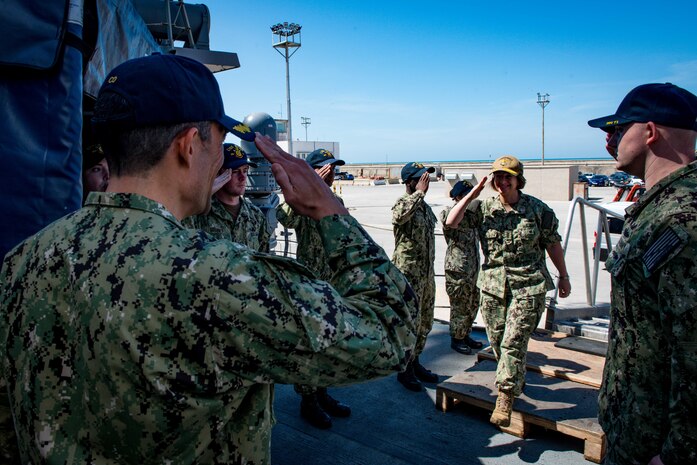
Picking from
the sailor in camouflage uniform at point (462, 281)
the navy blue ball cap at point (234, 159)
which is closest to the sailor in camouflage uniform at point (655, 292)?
the navy blue ball cap at point (234, 159)

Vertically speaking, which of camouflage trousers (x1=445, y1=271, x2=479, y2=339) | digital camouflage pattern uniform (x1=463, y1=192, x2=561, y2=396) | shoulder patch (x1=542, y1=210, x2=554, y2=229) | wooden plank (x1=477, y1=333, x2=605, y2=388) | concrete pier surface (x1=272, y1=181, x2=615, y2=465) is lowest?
concrete pier surface (x1=272, y1=181, x2=615, y2=465)

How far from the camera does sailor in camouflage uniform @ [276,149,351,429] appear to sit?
3.93 m

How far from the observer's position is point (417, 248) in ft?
16.8

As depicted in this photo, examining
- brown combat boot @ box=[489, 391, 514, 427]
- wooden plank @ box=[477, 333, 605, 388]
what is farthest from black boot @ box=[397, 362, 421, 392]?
brown combat boot @ box=[489, 391, 514, 427]

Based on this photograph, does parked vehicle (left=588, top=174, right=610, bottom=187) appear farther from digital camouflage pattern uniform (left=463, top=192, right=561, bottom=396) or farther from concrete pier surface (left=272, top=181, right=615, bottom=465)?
concrete pier surface (left=272, top=181, right=615, bottom=465)

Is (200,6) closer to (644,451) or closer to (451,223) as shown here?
(451,223)

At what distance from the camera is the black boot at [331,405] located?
4.09 meters

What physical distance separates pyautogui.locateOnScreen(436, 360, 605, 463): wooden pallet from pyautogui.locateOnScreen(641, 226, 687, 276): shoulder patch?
2.06m

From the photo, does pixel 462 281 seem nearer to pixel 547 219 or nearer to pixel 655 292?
pixel 547 219

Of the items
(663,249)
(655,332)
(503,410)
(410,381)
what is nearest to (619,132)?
(663,249)

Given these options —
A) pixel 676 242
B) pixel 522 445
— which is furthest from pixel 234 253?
pixel 522 445

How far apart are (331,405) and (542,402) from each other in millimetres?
1643

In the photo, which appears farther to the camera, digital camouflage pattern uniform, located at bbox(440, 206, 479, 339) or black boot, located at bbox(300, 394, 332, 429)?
digital camouflage pattern uniform, located at bbox(440, 206, 479, 339)

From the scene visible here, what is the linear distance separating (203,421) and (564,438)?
343 centimetres
